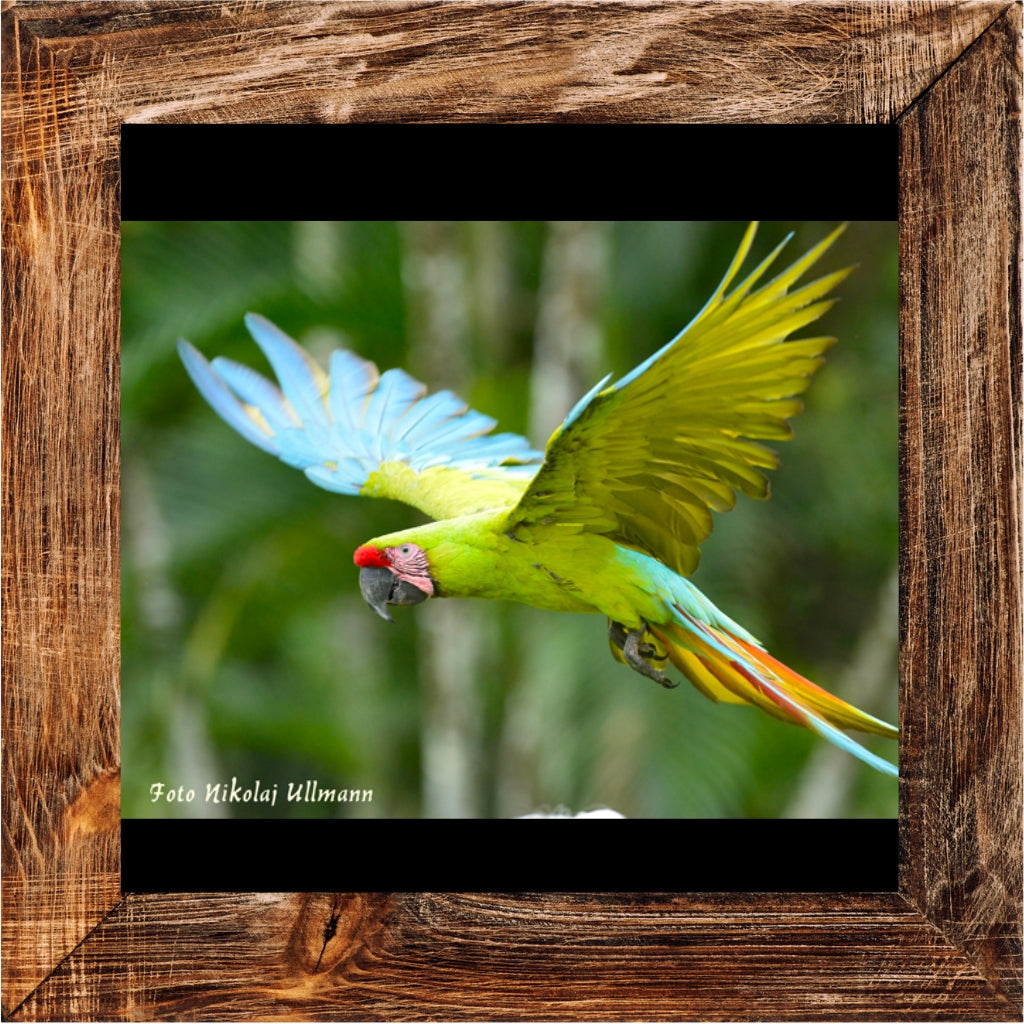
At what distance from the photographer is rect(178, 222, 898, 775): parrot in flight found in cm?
200

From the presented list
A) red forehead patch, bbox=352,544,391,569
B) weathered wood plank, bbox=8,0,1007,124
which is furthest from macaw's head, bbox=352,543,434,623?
weathered wood plank, bbox=8,0,1007,124

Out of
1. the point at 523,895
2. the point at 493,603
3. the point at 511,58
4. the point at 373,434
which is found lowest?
the point at 523,895

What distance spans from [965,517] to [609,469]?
2.47 ft

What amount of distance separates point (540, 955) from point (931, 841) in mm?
858

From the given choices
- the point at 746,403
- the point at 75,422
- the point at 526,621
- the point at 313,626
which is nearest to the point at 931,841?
the point at 746,403

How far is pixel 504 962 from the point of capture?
220 cm

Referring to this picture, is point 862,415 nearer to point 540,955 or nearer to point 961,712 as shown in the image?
point 961,712

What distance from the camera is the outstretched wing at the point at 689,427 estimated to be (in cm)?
195

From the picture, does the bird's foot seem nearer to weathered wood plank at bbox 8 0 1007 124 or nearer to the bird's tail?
the bird's tail

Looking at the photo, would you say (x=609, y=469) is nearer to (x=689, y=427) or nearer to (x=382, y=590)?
(x=689, y=427)

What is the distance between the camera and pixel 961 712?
7.32ft

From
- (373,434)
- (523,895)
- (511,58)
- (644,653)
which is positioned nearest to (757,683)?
(644,653)

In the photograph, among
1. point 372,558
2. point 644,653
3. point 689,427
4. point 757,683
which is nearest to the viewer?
point 689,427

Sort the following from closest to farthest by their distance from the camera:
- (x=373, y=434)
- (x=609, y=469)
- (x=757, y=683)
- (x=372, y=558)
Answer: (x=609, y=469) → (x=757, y=683) → (x=372, y=558) → (x=373, y=434)
